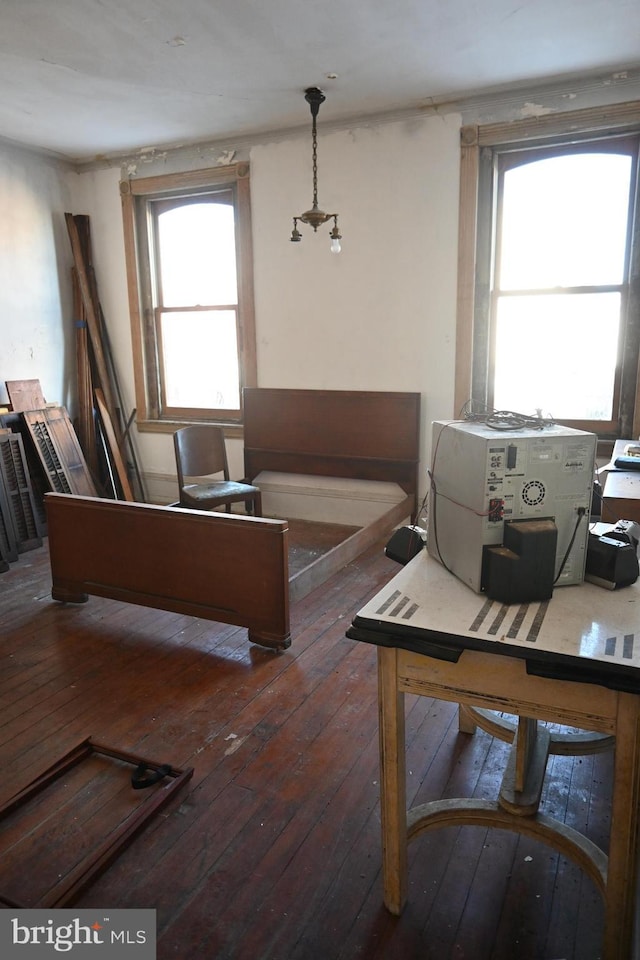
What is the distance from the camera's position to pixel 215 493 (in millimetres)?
4488

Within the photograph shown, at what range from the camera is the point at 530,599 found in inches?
61.0

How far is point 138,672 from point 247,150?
3952mm

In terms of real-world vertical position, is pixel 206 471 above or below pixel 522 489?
below

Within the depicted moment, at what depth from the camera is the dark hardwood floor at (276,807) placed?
162 cm

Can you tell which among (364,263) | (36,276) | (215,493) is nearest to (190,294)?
(36,276)

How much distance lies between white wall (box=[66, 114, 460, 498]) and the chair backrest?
0.66m

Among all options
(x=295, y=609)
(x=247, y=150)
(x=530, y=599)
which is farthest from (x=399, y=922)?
(x=247, y=150)

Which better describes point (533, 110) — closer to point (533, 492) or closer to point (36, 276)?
point (533, 492)

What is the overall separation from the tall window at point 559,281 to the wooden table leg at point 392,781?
3.11 metres

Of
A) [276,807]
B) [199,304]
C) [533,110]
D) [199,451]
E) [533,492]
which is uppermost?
[533,110]

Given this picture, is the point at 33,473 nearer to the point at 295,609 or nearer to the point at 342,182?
the point at 295,609

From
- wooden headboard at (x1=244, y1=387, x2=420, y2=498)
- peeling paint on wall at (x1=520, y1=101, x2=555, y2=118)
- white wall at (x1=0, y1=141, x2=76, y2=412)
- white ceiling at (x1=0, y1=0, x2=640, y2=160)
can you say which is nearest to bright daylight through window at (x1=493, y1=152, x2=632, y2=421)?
peeling paint on wall at (x1=520, y1=101, x2=555, y2=118)

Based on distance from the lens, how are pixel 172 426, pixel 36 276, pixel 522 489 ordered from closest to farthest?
pixel 522 489
pixel 36 276
pixel 172 426

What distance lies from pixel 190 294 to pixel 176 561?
308cm
